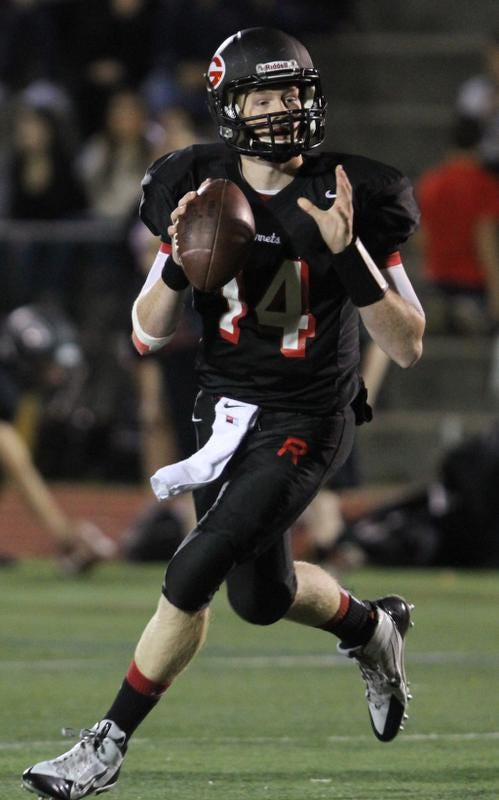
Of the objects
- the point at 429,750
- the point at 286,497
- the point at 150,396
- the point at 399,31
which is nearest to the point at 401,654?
the point at 429,750

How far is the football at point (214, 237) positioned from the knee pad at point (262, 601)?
0.76m

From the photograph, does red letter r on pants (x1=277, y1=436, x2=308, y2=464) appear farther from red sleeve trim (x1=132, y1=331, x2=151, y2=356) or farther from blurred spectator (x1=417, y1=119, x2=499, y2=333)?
blurred spectator (x1=417, y1=119, x2=499, y2=333)

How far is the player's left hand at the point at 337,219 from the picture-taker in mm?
4395

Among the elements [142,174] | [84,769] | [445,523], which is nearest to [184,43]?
[142,174]

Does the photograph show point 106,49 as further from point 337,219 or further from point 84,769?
point 84,769

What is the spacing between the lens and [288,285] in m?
4.61

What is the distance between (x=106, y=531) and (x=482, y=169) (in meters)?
3.14

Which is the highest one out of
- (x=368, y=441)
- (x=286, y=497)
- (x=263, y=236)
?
(x=263, y=236)

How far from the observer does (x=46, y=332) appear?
435 inches

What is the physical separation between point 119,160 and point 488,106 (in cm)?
246

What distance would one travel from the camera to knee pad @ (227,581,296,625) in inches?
183

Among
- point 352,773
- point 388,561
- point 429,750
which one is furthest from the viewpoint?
point 388,561

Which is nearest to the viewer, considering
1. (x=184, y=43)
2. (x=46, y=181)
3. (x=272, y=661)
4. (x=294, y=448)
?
(x=294, y=448)

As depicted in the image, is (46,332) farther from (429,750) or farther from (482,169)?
(429,750)
